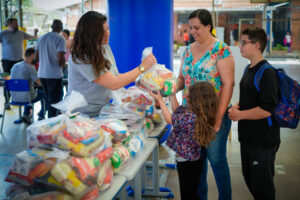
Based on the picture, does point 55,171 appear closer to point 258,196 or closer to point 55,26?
point 258,196

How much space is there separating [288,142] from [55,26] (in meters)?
3.67

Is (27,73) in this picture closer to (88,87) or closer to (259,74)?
(88,87)

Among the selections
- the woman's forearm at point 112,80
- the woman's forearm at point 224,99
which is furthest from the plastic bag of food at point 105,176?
the woman's forearm at point 224,99

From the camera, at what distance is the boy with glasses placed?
2006 millimetres

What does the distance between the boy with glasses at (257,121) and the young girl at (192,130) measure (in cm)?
24

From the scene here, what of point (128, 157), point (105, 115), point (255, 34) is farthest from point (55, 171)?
point (255, 34)

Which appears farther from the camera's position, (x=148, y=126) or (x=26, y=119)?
(x=26, y=119)

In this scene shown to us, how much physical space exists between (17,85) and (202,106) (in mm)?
3419

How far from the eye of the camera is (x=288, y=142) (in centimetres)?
438

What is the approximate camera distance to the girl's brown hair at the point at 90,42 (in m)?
1.82

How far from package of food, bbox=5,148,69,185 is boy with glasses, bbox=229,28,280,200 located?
120cm

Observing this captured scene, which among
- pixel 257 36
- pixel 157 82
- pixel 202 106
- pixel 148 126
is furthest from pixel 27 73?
pixel 257 36

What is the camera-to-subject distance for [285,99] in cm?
198

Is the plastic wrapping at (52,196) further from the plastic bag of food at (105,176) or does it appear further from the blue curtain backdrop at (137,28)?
the blue curtain backdrop at (137,28)
